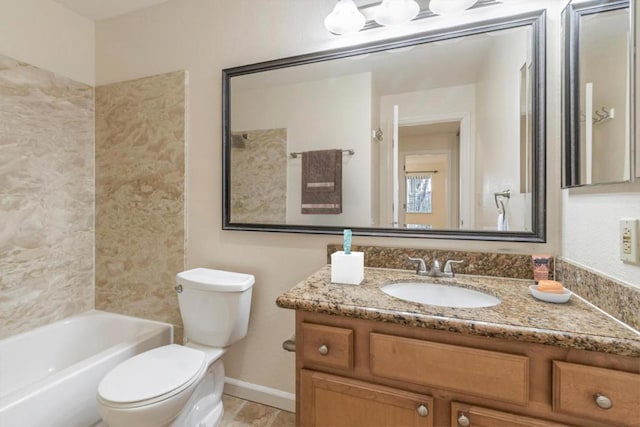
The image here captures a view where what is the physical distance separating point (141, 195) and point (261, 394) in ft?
4.94

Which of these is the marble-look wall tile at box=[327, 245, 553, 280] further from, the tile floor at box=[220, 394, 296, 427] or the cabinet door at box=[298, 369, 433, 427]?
the tile floor at box=[220, 394, 296, 427]

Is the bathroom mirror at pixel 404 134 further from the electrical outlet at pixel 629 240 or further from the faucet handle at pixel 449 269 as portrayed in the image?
the electrical outlet at pixel 629 240

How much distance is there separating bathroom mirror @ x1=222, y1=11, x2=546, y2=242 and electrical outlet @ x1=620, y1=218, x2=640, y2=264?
412 mm

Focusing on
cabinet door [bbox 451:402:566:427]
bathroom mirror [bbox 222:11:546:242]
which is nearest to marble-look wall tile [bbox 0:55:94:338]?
bathroom mirror [bbox 222:11:546:242]

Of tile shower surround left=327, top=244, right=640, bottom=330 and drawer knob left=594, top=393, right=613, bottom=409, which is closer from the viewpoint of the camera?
drawer knob left=594, top=393, right=613, bottom=409

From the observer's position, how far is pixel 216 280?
5.30 ft

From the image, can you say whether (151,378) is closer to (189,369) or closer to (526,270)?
(189,369)

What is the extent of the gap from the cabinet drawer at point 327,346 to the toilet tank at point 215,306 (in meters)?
0.65

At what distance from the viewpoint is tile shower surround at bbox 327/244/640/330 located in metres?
0.83

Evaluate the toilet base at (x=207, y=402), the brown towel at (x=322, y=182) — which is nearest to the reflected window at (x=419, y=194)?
the brown towel at (x=322, y=182)

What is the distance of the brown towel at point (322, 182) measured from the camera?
159 centimetres

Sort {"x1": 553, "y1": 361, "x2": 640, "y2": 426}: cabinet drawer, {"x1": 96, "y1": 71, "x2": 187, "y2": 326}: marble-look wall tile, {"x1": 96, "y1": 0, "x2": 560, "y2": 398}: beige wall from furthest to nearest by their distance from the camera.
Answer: {"x1": 96, "y1": 71, "x2": 187, "y2": 326}: marble-look wall tile < {"x1": 96, "y1": 0, "x2": 560, "y2": 398}: beige wall < {"x1": 553, "y1": 361, "x2": 640, "y2": 426}: cabinet drawer

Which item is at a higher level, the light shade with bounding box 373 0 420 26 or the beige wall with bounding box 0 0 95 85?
the beige wall with bounding box 0 0 95 85

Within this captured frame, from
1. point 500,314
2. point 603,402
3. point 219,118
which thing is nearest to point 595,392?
point 603,402
